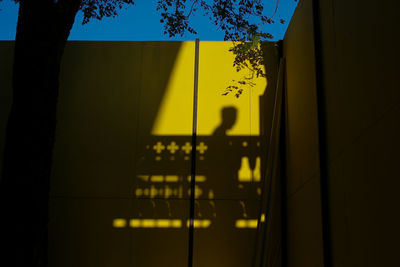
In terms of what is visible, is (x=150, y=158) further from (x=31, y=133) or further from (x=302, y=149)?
(x=31, y=133)

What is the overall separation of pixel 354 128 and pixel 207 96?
9.33 ft

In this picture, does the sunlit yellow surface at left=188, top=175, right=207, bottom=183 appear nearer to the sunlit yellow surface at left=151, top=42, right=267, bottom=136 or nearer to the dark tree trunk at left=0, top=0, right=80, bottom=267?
the sunlit yellow surface at left=151, top=42, right=267, bottom=136

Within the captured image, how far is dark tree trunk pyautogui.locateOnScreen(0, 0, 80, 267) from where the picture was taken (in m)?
3.35

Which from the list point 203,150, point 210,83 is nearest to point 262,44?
point 210,83

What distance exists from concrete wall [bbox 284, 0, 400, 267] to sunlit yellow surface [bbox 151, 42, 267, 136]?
998 mm

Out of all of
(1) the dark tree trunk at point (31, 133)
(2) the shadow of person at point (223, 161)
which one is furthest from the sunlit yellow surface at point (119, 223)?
Answer: (1) the dark tree trunk at point (31, 133)

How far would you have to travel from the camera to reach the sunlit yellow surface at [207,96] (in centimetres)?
559

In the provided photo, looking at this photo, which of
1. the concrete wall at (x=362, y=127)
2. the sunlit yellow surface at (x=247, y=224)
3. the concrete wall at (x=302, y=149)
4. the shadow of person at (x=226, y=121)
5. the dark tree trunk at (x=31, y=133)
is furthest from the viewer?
the shadow of person at (x=226, y=121)

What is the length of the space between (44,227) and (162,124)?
2.40 m

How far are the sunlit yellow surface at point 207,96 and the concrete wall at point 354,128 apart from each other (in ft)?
3.27

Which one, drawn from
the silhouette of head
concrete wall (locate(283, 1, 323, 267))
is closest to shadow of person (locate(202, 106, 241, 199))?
the silhouette of head

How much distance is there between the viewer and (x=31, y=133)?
3.53 m

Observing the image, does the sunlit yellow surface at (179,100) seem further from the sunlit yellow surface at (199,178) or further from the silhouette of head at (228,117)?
the sunlit yellow surface at (199,178)

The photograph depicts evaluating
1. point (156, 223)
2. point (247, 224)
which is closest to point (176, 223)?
point (156, 223)
